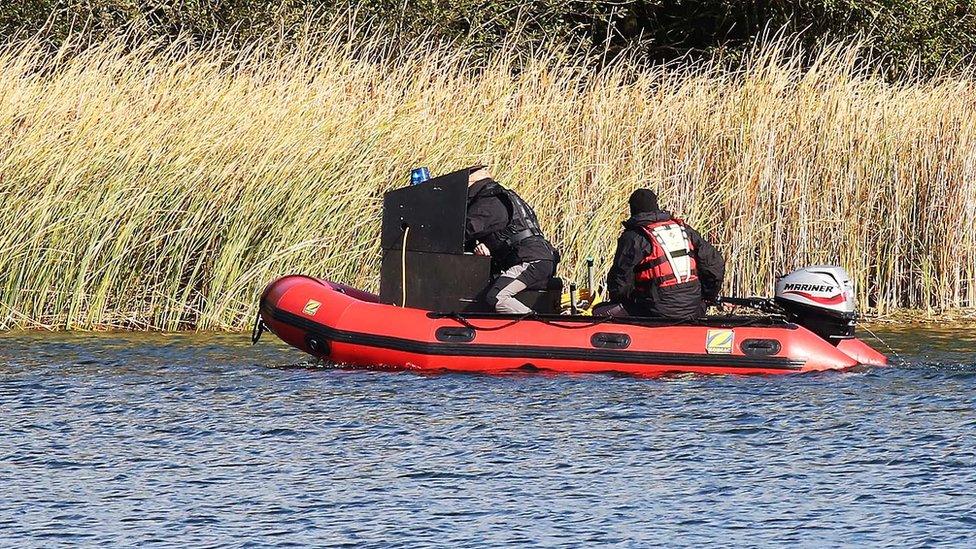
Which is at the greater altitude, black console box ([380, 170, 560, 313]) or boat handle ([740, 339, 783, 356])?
black console box ([380, 170, 560, 313])

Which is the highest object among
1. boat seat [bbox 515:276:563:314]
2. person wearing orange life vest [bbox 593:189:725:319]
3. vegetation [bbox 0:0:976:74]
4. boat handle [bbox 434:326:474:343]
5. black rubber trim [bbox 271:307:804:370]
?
vegetation [bbox 0:0:976:74]

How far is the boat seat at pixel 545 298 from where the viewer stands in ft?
34.0

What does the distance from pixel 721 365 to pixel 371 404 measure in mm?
2010

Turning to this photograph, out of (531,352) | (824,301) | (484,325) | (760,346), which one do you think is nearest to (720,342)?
(760,346)

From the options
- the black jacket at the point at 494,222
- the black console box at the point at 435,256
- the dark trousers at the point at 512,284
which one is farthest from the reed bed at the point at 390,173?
the dark trousers at the point at 512,284

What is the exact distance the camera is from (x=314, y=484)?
7.05 m

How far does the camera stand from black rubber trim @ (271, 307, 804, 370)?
972 cm

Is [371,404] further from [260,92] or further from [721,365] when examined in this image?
[260,92]

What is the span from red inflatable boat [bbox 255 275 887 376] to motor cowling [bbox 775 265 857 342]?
1 cm

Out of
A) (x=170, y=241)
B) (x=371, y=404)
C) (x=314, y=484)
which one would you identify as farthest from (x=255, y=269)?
(x=314, y=484)

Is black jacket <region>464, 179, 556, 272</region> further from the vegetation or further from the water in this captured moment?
the vegetation

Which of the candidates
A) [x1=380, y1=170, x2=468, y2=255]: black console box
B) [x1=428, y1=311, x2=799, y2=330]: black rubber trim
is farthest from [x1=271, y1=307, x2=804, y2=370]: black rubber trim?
[x1=380, y1=170, x2=468, y2=255]: black console box

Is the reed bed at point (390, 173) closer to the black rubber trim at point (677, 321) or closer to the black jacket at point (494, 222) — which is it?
the black jacket at point (494, 222)

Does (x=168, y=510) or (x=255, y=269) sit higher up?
(x=255, y=269)
